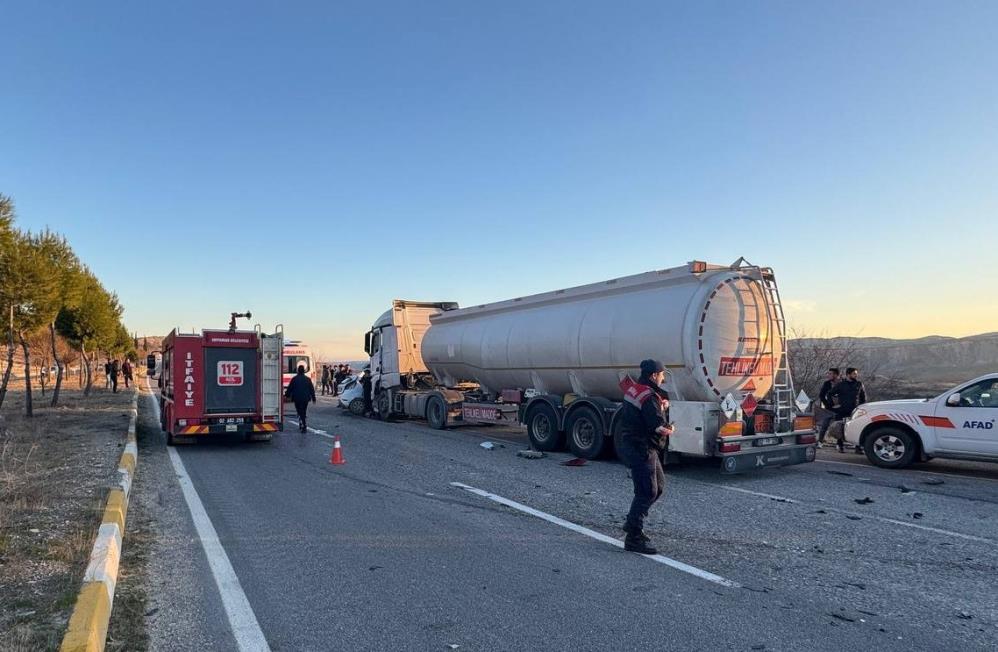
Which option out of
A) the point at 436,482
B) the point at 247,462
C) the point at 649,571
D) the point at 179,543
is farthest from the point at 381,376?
the point at 649,571

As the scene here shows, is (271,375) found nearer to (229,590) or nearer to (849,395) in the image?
(229,590)

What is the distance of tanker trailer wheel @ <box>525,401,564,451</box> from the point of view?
13328 mm

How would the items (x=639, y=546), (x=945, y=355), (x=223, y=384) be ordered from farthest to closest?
(x=945, y=355) < (x=223, y=384) < (x=639, y=546)

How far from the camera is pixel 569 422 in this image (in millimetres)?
12953

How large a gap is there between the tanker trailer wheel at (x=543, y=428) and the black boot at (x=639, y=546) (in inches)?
269

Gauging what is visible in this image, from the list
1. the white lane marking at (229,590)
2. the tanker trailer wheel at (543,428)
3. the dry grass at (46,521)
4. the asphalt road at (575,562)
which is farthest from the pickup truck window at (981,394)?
the dry grass at (46,521)

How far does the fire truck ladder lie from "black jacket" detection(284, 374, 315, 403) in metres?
11.1

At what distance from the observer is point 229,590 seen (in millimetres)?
5340

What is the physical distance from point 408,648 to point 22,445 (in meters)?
12.4

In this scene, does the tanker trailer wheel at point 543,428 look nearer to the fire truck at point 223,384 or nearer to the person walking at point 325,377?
the fire truck at point 223,384

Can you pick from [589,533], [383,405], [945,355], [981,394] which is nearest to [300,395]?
[383,405]

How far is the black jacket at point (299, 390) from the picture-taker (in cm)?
1720

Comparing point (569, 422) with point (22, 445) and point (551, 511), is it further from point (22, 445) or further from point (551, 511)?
point (22, 445)

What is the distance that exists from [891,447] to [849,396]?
262 centimetres
